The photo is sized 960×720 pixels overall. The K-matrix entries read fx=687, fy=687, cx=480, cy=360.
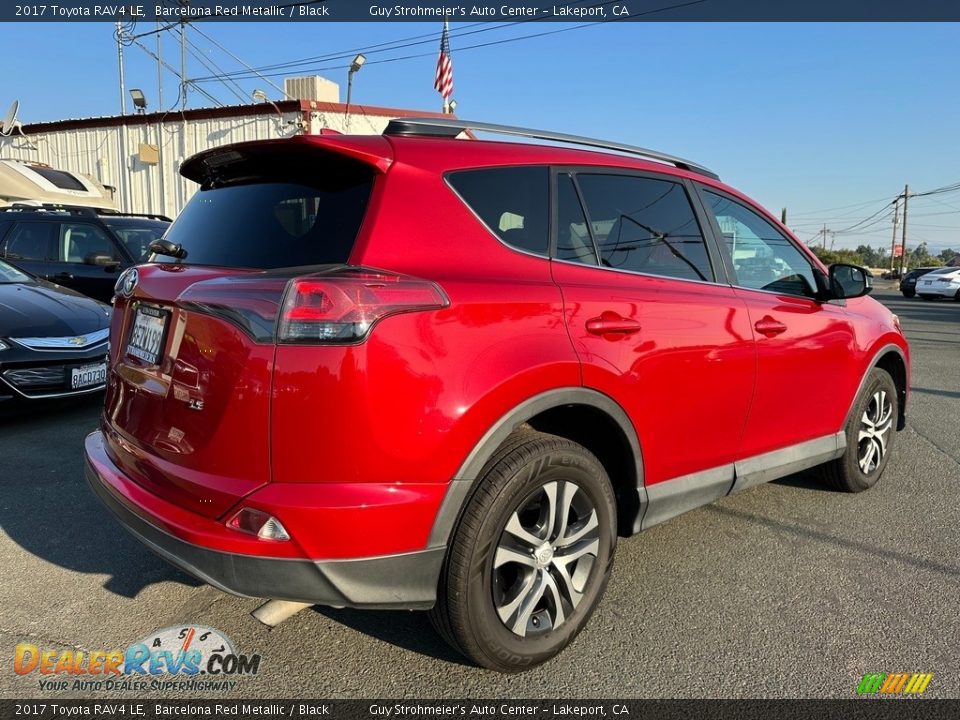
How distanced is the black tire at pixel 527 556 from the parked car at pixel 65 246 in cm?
720

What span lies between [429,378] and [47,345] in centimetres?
441

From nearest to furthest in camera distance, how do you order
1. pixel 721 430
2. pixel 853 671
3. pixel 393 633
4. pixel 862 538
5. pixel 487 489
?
pixel 487 489 → pixel 853 671 → pixel 393 633 → pixel 721 430 → pixel 862 538

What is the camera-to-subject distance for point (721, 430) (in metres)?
3.00

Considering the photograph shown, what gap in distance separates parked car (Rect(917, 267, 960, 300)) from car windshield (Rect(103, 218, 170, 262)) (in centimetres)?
2962

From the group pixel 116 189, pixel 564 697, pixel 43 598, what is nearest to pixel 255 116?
pixel 116 189

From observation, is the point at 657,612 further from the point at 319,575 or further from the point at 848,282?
the point at 848,282

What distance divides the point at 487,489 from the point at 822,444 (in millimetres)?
2381

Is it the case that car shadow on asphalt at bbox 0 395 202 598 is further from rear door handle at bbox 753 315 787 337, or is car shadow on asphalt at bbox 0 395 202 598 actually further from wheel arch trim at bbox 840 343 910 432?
wheel arch trim at bbox 840 343 910 432

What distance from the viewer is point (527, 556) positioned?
91.4 inches

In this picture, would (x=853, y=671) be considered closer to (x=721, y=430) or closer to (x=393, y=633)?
(x=721, y=430)

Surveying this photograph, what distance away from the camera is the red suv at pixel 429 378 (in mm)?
1944

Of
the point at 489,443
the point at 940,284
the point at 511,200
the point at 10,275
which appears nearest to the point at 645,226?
the point at 511,200

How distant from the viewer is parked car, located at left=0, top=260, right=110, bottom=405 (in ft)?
16.1

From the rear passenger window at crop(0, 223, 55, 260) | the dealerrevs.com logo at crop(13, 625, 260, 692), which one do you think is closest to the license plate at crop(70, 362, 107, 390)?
the dealerrevs.com logo at crop(13, 625, 260, 692)
